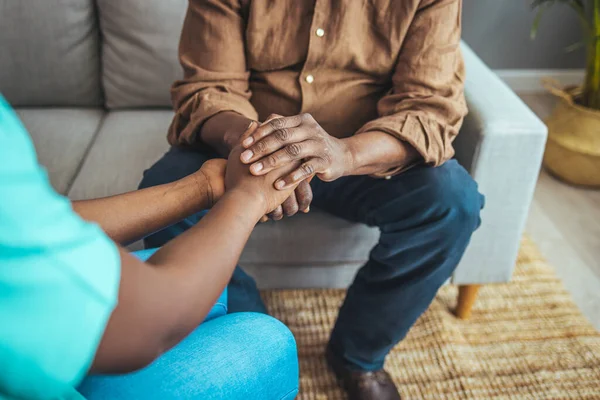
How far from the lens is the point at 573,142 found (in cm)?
201

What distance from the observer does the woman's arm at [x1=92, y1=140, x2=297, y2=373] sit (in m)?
0.48

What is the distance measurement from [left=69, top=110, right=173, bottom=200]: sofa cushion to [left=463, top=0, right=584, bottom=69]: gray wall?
1.57m

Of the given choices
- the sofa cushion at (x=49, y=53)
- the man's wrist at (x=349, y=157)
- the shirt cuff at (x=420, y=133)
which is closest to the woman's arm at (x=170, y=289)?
the man's wrist at (x=349, y=157)

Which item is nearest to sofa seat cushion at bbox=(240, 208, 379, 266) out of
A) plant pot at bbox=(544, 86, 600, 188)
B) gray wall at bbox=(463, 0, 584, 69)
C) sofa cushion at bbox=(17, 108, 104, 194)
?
sofa cushion at bbox=(17, 108, 104, 194)

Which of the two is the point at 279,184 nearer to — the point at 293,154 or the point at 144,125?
the point at 293,154

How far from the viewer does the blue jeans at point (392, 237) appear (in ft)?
3.50

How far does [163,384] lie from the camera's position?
2.18 feet

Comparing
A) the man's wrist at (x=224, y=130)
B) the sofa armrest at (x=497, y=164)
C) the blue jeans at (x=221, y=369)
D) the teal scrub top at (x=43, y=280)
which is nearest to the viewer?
the teal scrub top at (x=43, y=280)

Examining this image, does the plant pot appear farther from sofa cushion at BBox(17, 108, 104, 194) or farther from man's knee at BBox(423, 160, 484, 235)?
sofa cushion at BBox(17, 108, 104, 194)

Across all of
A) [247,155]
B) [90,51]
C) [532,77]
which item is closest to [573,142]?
[532,77]

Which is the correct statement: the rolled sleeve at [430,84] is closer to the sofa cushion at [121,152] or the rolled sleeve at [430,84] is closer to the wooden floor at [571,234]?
the sofa cushion at [121,152]

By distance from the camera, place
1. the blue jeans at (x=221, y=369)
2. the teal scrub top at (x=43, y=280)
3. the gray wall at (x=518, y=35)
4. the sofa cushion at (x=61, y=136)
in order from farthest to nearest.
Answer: the gray wall at (x=518, y=35) → the sofa cushion at (x=61, y=136) → the blue jeans at (x=221, y=369) → the teal scrub top at (x=43, y=280)

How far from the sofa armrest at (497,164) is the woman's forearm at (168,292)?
0.73 m

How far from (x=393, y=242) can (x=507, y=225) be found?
35cm
